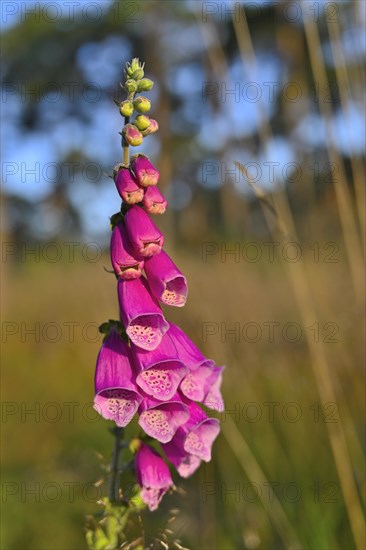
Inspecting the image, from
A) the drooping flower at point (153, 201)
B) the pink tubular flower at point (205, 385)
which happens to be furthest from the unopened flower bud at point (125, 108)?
the pink tubular flower at point (205, 385)

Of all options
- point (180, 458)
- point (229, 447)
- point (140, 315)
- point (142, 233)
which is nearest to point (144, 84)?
point (142, 233)

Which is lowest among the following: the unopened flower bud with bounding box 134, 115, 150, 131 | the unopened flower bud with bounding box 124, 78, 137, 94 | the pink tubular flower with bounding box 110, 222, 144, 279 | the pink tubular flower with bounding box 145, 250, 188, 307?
the pink tubular flower with bounding box 145, 250, 188, 307

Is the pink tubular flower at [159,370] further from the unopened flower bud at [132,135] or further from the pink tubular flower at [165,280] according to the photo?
the unopened flower bud at [132,135]

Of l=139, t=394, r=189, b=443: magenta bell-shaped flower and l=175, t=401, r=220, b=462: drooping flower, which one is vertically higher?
l=139, t=394, r=189, b=443: magenta bell-shaped flower

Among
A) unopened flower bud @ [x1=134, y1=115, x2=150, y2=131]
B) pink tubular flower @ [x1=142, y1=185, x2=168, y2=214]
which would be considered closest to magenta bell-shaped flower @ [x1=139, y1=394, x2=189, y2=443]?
pink tubular flower @ [x1=142, y1=185, x2=168, y2=214]

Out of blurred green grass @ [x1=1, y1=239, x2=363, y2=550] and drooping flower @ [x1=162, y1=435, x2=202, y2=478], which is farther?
blurred green grass @ [x1=1, y1=239, x2=363, y2=550]

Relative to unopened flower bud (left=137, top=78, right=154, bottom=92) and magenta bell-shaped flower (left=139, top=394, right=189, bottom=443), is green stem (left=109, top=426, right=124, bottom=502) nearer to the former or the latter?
magenta bell-shaped flower (left=139, top=394, right=189, bottom=443)

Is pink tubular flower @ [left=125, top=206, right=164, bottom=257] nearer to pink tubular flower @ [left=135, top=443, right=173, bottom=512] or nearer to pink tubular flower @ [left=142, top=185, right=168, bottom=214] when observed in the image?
pink tubular flower @ [left=142, top=185, right=168, bottom=214]
